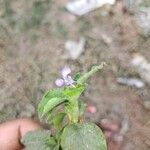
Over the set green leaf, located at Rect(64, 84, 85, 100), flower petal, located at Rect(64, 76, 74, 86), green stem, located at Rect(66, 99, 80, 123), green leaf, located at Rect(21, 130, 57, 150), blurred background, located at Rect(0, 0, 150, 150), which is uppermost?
flower petal, located at Rect(64, 76, 74, 86)

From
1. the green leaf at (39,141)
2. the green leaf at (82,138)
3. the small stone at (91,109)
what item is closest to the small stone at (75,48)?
the small stone at (91,109)

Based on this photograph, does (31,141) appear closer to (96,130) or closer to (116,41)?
(96,130)

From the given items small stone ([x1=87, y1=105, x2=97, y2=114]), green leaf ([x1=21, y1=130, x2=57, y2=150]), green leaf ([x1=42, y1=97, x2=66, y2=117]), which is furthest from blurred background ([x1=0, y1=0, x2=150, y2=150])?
green leaf ([x1=42, y1=97, x2=66, y2=117])

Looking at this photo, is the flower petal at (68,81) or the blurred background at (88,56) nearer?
the flower petal at (68,81)

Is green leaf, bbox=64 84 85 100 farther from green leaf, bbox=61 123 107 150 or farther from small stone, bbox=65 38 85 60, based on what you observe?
small stone, bbox=65 38 85 60

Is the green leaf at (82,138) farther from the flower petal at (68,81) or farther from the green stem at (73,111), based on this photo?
the flower petal at (68,81)

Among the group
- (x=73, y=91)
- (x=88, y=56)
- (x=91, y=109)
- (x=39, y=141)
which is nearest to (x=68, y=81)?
(x=73, y=91)
